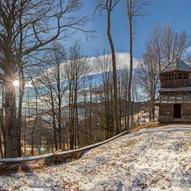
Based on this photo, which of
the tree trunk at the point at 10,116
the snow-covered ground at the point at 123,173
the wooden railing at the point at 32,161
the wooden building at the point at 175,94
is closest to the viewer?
the snow-covered ground at the point at 123,173

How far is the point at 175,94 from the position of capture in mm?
24328

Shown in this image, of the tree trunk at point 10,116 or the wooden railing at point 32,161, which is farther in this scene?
the tree trunk at point 10,116

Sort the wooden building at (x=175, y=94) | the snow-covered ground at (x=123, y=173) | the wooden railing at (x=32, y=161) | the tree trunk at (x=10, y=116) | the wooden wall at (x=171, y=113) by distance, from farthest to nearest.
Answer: the wooden building at (x=175, y=94), the wooden wall at (x=171, y=113), the tree trunk at (x=10, y=116), the wooden railing at (x=32, y=161), the snow-covered ground at (x=123, y=173)

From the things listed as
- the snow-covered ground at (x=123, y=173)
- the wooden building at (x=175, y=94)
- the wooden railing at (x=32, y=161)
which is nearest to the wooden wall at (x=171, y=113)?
the wooden building at (x=175, y=94)

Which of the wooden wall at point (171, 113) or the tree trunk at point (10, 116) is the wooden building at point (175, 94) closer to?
the wooden wall at point (171, 113)

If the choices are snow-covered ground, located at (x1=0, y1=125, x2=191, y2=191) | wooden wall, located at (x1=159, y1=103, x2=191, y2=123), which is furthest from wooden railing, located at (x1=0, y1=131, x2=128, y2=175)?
wooden wall, located at (x1=159, y1=103, x2=191, y2=123)

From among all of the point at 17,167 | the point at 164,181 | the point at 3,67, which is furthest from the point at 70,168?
the point at 3,67

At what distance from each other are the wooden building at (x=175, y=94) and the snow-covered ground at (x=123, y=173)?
1006 centimetres

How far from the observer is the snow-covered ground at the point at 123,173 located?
8.16 m

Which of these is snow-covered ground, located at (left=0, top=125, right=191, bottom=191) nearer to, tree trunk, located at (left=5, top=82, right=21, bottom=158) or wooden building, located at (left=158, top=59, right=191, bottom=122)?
tree trunk, located at (left=5, top=82, right=21, bottom=158)

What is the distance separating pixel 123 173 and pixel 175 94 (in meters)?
16.5

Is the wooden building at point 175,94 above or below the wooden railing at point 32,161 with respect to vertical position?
above

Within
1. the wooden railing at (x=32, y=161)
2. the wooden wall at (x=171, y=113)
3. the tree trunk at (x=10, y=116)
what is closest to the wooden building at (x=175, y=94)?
the wooden wall at (x=171, y=113)

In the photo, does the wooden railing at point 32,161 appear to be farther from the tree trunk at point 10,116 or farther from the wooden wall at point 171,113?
the wooden wall at point 171,113
